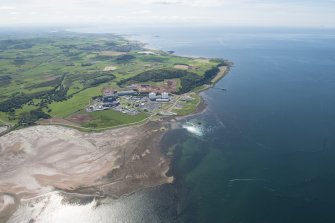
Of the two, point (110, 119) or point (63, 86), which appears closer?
point (110, 119)

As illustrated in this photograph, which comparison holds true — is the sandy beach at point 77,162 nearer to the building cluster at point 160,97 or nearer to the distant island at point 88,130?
the distant island at point 88,130

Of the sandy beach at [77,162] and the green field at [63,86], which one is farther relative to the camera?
the green field at [63,86]

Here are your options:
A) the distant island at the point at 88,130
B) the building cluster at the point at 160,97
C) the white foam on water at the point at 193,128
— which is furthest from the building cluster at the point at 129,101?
the white foam on water at the point at 193,128

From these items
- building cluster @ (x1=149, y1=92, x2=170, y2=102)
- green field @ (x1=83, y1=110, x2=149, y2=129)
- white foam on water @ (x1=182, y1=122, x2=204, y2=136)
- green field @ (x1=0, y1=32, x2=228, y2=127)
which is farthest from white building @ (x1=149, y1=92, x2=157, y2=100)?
white foam on water @ (x1=182, y1=122, x2=204, y2=136)

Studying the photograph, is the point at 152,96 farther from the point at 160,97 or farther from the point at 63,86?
the point at 63,86

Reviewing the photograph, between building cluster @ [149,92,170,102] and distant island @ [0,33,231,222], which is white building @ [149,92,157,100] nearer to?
building cluster @ [149,92,170,102]

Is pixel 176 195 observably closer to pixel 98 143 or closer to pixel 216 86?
pixel 98 143

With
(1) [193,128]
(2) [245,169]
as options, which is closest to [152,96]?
(1) [193,128]

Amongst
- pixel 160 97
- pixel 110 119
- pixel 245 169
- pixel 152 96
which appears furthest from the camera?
pixel 160 97
